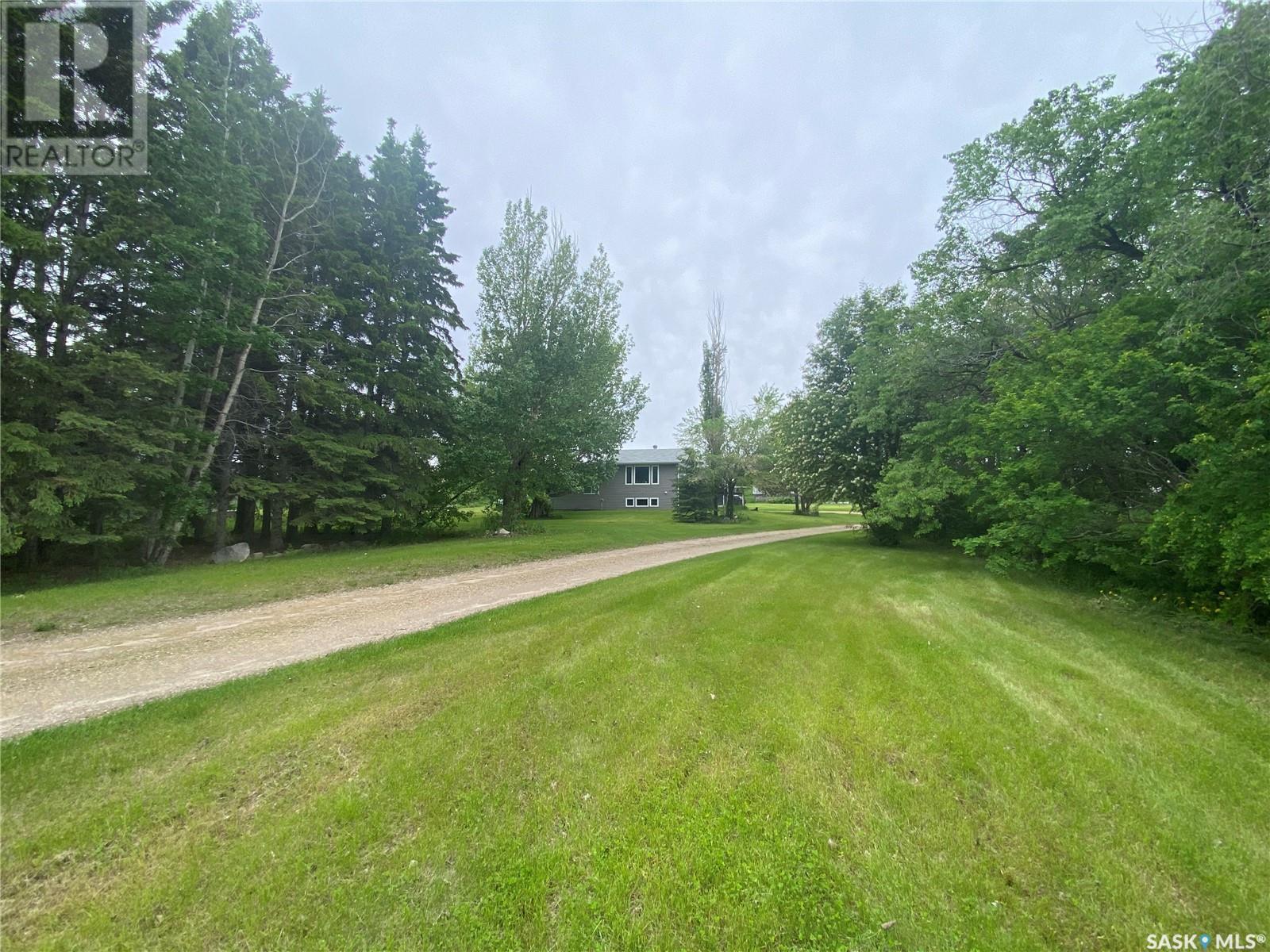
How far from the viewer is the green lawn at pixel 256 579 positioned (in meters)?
6.12

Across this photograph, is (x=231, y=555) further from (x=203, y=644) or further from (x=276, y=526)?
(x=203, y=644)

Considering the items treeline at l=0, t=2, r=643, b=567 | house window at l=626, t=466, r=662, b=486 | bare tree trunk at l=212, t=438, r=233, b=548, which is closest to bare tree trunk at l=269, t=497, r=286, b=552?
treeline at l=0, t=2, r=643, b=567

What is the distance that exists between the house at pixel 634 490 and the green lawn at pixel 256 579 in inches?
639

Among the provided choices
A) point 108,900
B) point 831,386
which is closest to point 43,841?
point 108,900

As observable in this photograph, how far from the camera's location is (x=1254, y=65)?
5672mm

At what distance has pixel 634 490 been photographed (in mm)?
33188

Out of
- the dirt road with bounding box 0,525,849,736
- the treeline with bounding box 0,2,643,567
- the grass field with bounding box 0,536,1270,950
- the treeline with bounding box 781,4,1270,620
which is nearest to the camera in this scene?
the grass field with bounding box 0,536,1270,950

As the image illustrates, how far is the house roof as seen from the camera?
33406 mm

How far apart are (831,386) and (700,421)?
1114 centimetres

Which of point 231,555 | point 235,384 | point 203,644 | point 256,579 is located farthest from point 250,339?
point 203,644

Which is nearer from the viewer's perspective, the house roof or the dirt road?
the dirt road

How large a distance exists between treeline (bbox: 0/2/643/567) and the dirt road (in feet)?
13.7

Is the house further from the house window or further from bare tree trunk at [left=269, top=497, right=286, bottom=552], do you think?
bare tree trunk at [left=269, top=497, right=286, bottom=552]

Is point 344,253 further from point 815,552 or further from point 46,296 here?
point 815,552
